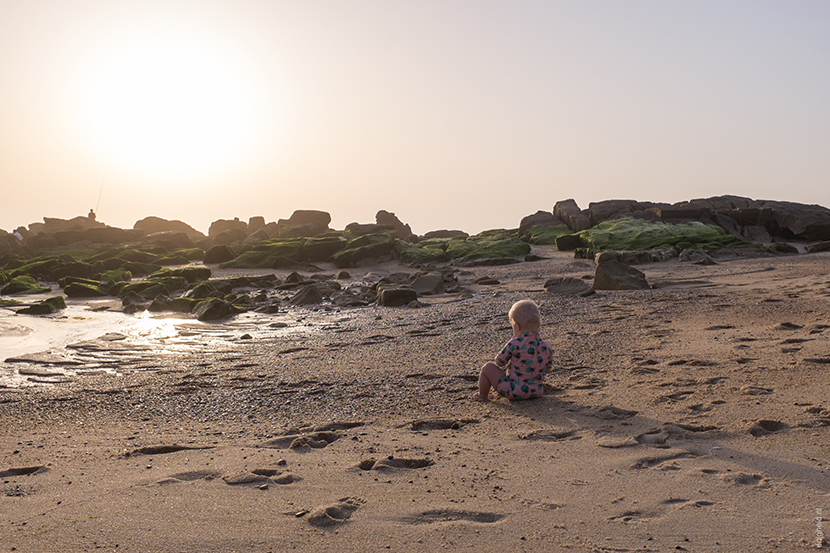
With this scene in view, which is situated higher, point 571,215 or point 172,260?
point 571,215

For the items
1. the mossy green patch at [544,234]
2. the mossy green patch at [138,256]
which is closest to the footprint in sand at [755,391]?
the mossy green patch at [544,234]

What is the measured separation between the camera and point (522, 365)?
511cm

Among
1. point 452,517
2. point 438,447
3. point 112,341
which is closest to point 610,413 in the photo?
point 438,447

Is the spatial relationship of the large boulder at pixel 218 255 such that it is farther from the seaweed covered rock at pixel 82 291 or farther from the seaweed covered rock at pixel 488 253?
the seaweed covered rock at pixel 82 291

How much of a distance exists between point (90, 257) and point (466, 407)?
27.3 metres

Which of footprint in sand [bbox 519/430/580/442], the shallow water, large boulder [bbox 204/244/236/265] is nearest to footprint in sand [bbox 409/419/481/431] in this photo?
footprint in sand [bbox 519/430/580/442]

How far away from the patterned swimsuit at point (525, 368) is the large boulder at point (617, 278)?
249 inches

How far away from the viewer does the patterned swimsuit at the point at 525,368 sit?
5.08m

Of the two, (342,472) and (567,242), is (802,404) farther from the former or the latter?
(567,242)

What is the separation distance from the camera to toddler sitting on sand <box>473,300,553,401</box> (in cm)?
509

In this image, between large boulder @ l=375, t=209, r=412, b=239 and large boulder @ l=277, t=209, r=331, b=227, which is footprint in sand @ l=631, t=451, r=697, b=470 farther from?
large boulder @ l=277, t=209, r=331, b=227

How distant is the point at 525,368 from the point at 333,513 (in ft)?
8.16

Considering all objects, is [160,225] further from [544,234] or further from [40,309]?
[40,309]

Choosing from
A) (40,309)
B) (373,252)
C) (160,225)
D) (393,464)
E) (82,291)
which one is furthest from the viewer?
(160,225)
